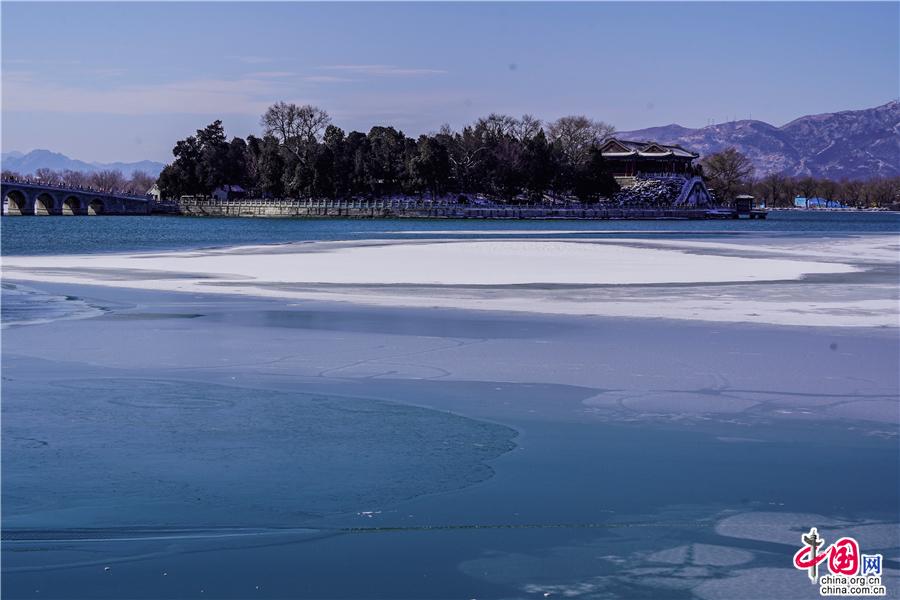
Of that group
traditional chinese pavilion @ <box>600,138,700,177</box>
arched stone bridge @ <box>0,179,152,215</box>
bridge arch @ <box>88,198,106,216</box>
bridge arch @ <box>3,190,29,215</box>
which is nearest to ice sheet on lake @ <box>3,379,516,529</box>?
arched stone bridge @ <box>0,179,152,215</box>

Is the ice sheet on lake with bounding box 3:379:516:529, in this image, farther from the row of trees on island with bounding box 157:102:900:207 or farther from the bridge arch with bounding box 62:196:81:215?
the bridge arch with bounding box 62:196:81:215

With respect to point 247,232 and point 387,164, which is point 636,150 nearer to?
point 387,164

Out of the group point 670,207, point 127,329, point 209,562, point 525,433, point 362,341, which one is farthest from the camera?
point 670,207

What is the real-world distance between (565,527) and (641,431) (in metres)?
3.00

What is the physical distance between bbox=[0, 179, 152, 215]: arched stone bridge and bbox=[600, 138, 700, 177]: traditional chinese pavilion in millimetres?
73554

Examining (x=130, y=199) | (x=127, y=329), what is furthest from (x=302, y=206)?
(x=127, y=329)

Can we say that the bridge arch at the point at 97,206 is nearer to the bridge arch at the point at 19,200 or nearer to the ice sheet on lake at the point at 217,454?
the bridge arch at the point at 19,200

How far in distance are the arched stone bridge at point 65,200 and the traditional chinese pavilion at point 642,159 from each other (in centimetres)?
7355

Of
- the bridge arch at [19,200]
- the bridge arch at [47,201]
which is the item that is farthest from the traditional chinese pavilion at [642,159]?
the bridge arch at [19,200]

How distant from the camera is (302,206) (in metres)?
141

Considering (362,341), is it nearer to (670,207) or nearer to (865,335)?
(865,335)

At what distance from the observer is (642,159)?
176375mm

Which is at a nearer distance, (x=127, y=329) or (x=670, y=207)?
(x=127, y=329)

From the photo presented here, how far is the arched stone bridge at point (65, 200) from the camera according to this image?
538 ft
